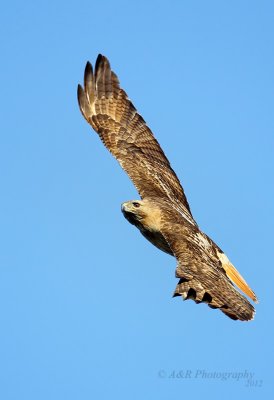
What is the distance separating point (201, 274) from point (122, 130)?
4.84m

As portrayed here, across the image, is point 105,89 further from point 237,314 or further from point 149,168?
point 237,314

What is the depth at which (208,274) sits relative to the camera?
1250 cm

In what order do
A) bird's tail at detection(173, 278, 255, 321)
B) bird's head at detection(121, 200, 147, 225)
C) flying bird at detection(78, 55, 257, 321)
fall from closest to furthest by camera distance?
bird's tail at detection(173, 278, 255, 321) → flying bird at detection(78, 55, 257, 321) → bird's head at detection(121, 200, 147, 225)

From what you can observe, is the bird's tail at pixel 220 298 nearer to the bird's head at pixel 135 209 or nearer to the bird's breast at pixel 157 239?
the bird's breast at pixel 157 239

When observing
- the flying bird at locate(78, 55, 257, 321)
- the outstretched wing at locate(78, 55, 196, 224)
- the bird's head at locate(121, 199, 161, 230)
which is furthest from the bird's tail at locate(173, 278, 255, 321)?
the outstretched wing at locate(78, 55, 196, 224)

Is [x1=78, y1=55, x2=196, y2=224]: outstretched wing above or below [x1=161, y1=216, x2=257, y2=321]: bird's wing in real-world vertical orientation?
above

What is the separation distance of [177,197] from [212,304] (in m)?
4.30

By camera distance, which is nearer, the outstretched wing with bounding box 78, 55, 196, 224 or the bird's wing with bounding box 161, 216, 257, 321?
the bird's wing with bounding box 161, 216, 257, 321

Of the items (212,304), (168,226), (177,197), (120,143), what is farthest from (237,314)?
(120,143)

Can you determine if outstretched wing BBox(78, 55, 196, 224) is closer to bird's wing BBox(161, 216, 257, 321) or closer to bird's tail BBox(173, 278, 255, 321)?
bird's wing BBox(161, 216, 257, 321)

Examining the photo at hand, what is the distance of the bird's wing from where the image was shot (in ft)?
38.1

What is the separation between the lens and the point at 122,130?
54.4ft

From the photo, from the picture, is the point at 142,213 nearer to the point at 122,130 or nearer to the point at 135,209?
the point at 135,209

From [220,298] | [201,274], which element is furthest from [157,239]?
[220,298]
